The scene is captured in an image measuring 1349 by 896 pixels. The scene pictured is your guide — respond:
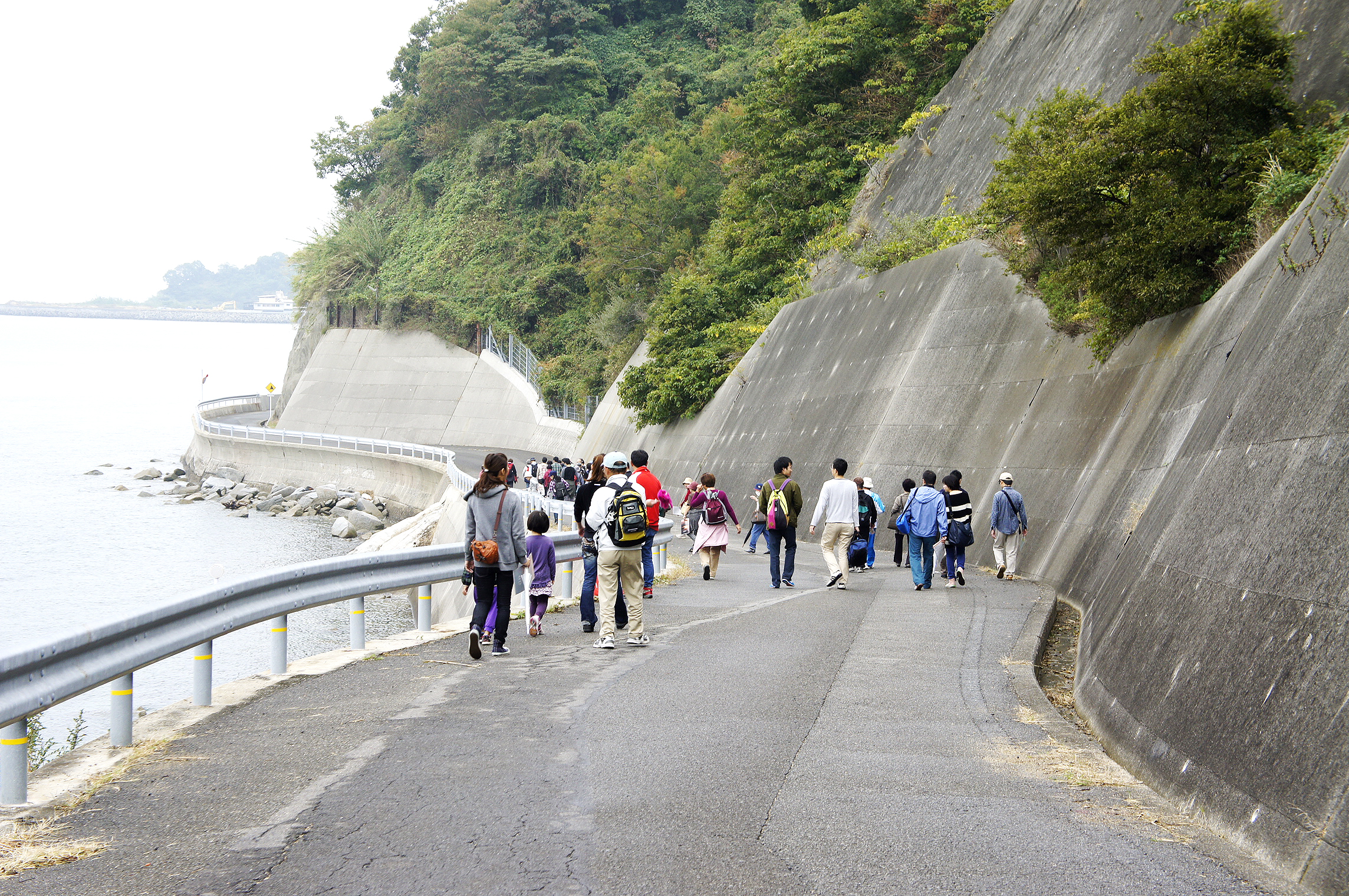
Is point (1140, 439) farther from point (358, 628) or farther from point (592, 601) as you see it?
point (358, 628)

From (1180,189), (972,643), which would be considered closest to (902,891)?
(972,643)

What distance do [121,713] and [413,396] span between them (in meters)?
64.8

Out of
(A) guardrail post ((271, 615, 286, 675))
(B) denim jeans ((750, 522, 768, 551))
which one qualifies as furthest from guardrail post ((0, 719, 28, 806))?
(B) denim jeans ((750, 522, 768, 551))

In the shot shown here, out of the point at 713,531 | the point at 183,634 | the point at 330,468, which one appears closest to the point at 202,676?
the point at 183,634

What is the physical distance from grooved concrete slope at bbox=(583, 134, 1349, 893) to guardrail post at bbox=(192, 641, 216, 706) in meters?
6.02

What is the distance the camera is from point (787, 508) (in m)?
16.0

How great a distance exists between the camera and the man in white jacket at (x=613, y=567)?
10.6m

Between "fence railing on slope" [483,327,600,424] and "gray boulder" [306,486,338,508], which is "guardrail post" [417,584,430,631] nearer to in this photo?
"gray boulder" [306,486,338,508]

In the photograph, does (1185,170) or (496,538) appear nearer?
(496,538)

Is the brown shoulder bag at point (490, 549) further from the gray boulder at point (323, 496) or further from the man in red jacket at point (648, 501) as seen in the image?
the gray boulder at point (323, 496)

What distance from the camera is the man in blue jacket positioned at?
15461mm

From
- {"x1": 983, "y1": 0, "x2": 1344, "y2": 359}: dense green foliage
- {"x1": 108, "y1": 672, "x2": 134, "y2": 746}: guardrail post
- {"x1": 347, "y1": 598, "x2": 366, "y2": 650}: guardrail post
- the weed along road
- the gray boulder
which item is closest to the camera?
the weed along road

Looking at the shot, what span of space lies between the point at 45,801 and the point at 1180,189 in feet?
49.1

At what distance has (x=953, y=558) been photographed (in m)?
15.7
